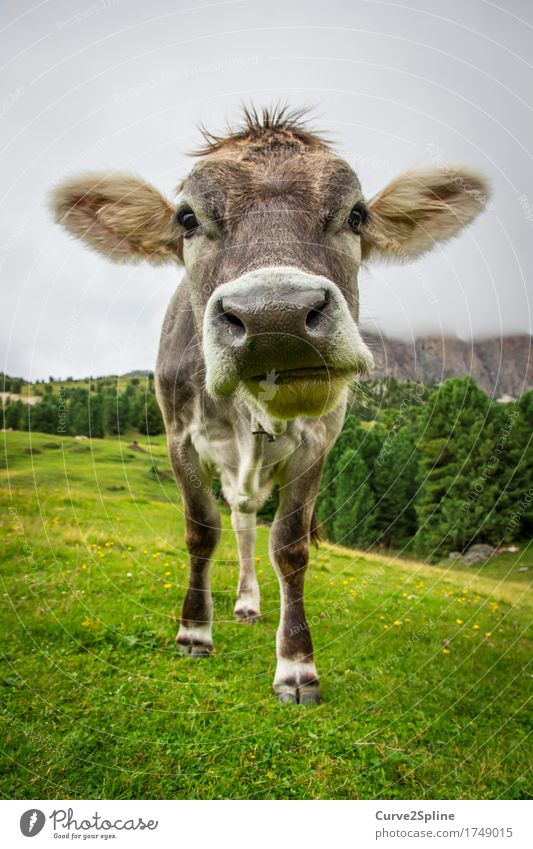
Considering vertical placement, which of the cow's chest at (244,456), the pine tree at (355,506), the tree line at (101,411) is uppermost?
the tree line at (101,411)

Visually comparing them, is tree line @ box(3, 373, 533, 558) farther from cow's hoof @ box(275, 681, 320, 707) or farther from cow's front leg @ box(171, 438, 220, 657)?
cow's hoof @ box(275, 681, 320, 707)

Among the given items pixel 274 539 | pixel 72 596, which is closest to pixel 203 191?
pixel 274 539

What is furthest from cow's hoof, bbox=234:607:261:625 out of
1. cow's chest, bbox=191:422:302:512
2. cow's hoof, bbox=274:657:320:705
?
cow's hoof, bbox=274:657:320:705

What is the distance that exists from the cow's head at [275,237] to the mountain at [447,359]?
856 millimetres

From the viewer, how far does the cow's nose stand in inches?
108

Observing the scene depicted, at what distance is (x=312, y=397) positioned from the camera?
3291 mm

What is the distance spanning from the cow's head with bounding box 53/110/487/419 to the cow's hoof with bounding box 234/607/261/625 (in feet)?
10.7

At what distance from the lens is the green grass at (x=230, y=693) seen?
3320 mm

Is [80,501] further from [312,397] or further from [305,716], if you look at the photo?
[312,397]

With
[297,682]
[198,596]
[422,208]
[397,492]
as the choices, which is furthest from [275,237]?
[397,492]

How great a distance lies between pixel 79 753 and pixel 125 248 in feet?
13.4

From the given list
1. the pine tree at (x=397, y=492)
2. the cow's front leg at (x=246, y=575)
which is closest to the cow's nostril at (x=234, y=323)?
the cow's front leg at (x=246, y=575)

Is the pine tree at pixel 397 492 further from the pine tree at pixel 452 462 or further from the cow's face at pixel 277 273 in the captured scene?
the cow's face at pixel 277 273

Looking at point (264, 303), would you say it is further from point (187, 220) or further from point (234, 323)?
point (187, 220)
